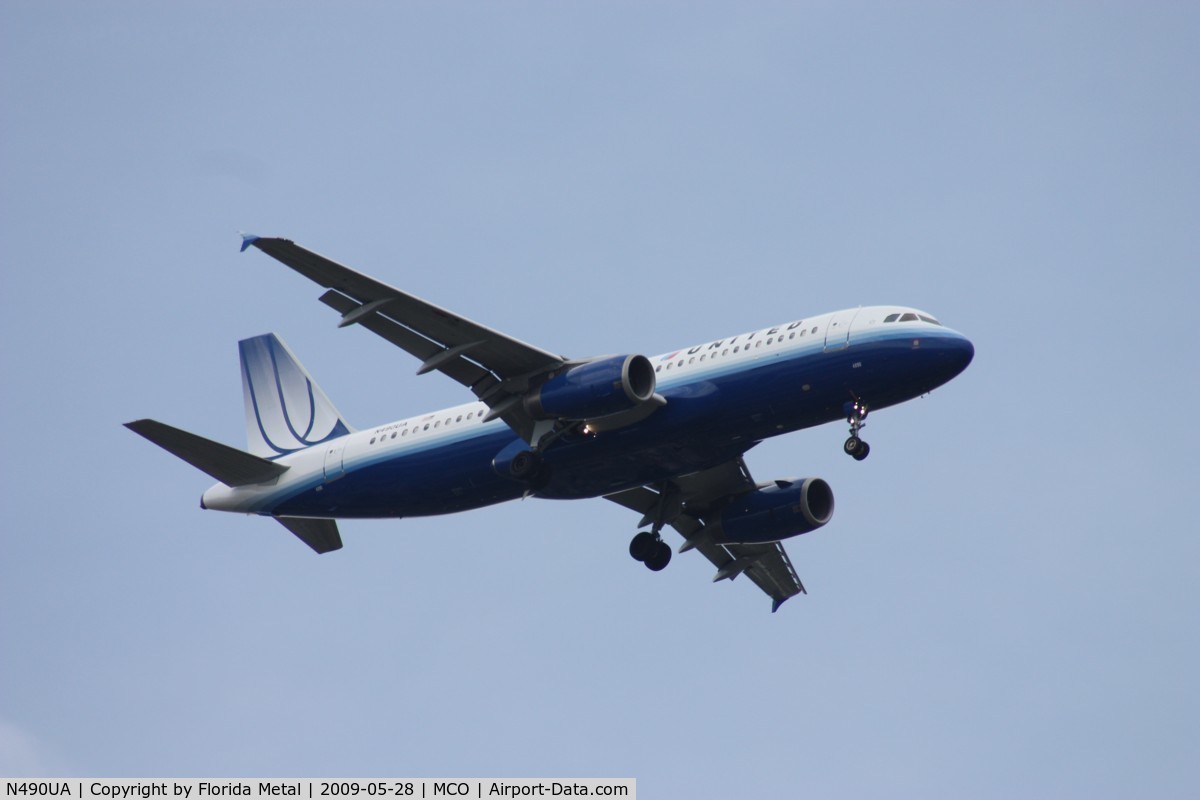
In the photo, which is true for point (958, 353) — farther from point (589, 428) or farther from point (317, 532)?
point (317, 532)

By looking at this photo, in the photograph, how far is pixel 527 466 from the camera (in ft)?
153

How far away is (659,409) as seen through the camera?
149ft

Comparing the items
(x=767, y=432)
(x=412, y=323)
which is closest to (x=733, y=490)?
(x=767, y=432)

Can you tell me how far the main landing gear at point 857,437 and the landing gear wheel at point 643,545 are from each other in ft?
33.0

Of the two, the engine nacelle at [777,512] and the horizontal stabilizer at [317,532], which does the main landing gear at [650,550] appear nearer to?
the engine nacelle at [777,512]

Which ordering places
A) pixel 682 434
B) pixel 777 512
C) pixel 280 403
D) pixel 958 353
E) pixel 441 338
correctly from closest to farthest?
pixel 958 353
pixel 682 434
pixel 441 338
pixel 777 512
pixel 280 403

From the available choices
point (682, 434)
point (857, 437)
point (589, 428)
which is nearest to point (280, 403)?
point (589, 428)

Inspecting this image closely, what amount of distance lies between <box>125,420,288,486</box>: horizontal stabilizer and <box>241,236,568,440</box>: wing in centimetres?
682

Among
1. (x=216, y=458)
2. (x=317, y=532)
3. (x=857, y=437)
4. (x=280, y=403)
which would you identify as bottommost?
(x=857, y=437)

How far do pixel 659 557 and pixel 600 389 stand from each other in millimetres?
9930

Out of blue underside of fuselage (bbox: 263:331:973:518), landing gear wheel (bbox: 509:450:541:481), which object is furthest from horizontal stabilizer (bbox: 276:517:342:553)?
landing gear wheel (bbox: 509:450:541:481)

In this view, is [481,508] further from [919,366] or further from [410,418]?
[919,366]

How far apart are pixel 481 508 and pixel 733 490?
7.97 metres

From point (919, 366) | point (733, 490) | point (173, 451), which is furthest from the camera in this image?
point (733, 490)
